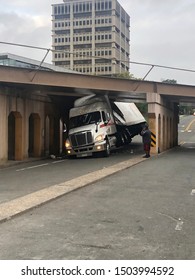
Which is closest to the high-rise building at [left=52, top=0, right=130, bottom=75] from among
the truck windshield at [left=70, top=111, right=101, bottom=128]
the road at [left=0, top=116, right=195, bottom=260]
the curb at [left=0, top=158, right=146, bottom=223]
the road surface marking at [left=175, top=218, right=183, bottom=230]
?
the truck windshield at [left=70, top=111, right=101, bottom=128]

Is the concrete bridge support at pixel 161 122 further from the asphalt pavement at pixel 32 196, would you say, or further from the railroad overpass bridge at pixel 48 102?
the asphalt pavement at pixel 32 196

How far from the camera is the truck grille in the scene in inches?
956

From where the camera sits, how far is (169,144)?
34.0 m

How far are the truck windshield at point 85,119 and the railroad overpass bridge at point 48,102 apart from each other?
5.44 ft

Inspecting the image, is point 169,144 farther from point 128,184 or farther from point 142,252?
point 142,252

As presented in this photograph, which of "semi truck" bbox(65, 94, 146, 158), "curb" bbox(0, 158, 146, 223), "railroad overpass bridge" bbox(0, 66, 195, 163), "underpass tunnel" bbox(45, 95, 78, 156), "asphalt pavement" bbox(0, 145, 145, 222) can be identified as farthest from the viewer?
"underpass tunnel" bbox(45, 95, 78, 156)

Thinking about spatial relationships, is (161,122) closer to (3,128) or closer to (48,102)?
(48,102)

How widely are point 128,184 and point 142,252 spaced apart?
22.8ft

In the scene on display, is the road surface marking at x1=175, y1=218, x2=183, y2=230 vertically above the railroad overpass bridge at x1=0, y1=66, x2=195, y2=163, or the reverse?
the railroad overpass bridge at x1=0, y1=66, x2=195, y2=163

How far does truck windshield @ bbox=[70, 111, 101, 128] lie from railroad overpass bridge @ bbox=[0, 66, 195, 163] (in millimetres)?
1659

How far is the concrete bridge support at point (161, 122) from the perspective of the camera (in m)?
26.2

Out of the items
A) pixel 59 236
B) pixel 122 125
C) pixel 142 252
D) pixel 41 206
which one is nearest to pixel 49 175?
pixel 41 206

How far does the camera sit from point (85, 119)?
2525 centimetres

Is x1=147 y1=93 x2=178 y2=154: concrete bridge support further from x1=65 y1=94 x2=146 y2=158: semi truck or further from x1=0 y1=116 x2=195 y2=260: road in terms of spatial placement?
x1=0 y1=116 x2=195 y2=260: road
